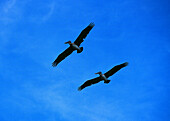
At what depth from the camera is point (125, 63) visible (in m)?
32.1

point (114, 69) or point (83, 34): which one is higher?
point (83, 34)

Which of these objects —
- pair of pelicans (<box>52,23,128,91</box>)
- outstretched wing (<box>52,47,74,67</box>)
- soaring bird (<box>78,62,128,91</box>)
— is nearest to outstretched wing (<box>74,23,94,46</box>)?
pair of pelicans (<box>52,23,128,91</box>)

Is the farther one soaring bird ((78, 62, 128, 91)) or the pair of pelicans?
soaring bird ((78, 62, 128, 91))

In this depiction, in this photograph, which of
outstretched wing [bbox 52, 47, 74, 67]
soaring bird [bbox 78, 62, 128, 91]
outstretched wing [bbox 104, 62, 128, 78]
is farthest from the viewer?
outstretched wing [bbox 52, 47, 74, 67]

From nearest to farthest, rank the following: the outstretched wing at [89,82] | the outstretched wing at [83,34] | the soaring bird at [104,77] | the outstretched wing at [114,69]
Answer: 1. the outstretched wing at [83,34]
2. the outstretched wing at [114,69]
3. the soaring bird at [104,77]
4. the outstretched wing at [89,82]

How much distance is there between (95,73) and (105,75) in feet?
6.51

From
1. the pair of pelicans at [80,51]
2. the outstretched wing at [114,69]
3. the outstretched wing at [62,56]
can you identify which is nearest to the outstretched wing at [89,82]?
the pair of pelicans at [80,51]

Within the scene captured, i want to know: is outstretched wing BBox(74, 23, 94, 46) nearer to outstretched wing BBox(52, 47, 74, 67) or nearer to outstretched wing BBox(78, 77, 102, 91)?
outstretched wing BBox(52, 47, 74, 67)

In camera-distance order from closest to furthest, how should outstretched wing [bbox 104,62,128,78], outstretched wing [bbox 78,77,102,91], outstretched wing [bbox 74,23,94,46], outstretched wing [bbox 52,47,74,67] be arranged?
outstretched wing [bbox 74,23,94,46] < outstretched wing [bbox 104,62,128,78] < outstretched wing [bbox 52,47,74,67] < outstretched wing [bbox 78,77,102,91]

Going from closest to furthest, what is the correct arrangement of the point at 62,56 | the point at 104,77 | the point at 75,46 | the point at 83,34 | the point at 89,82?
the point at 83,34 → the point at 75,46 → the point at 104,77 → the point at 62,56 → the point at 89,82

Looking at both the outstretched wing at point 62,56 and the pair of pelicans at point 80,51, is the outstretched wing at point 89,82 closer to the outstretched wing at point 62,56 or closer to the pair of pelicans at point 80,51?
the pair of pelicans at point 80,51

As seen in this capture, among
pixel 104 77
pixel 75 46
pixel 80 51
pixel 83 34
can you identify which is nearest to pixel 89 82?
pixel 104 77

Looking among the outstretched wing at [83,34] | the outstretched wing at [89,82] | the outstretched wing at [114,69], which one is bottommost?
the outstretched wing at [114,69]

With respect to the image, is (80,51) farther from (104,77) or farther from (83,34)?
(104,77)
